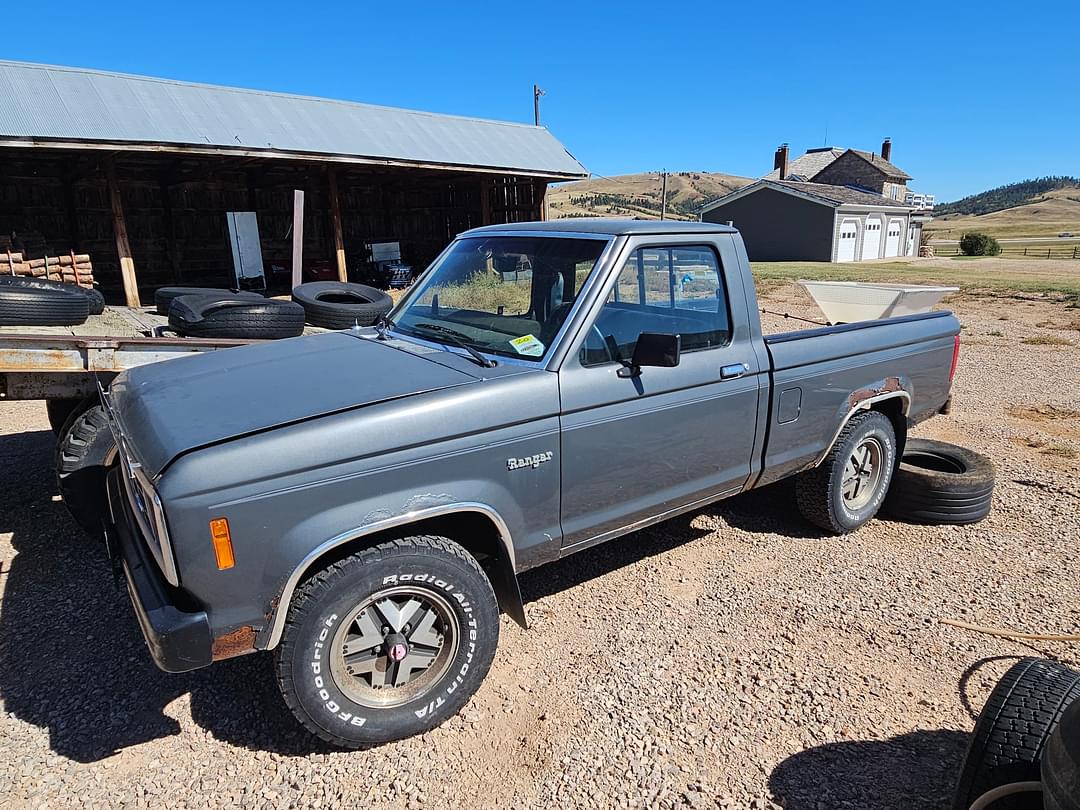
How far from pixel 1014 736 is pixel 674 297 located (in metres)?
2.41

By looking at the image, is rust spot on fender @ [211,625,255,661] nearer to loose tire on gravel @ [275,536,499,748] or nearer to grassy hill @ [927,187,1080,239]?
loose tire on gravel @ [275,536,499,748]

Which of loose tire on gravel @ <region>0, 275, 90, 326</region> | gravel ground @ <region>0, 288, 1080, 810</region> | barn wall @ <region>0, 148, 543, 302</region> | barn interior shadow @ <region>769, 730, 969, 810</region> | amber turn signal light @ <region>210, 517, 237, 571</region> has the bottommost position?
barn interior shadow @ <region>769, 730, 969, 810</region>

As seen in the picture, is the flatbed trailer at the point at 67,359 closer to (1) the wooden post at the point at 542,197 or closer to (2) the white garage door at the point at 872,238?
(1) the wooden post at the point at 542,197

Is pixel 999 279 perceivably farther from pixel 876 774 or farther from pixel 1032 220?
pixel 1032 220

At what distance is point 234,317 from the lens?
210 inches

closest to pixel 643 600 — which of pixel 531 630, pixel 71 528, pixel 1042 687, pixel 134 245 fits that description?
pixel 531 630

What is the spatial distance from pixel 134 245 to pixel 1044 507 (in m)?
17.9

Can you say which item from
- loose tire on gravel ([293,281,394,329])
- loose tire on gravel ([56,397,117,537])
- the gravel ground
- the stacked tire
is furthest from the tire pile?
the gravel ground

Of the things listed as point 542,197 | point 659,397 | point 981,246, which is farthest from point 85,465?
point 981,246

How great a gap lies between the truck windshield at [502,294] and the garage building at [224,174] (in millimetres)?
10598

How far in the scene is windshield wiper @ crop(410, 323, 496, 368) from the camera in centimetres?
307

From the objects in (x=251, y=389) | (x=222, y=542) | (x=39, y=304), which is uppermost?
(x=39, y=304)

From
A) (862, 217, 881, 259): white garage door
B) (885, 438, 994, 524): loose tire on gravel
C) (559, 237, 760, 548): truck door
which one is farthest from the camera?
(862, 217, 881, 259): white garage door

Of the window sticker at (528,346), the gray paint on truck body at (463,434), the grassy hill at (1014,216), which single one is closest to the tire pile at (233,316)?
the gray paint on truck body at (463,434)
